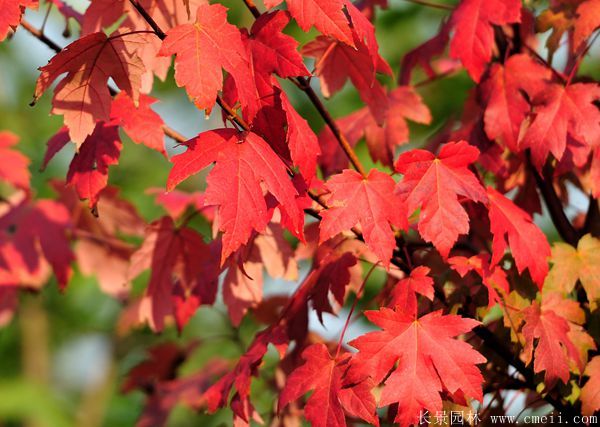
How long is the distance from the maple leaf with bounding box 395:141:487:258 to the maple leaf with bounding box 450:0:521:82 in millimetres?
289

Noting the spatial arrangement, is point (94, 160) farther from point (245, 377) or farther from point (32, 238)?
point (32, 238)

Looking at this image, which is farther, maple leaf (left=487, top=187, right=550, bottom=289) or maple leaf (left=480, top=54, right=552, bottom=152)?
maple leaf (left=480, top=54, right=552, bottom=152)

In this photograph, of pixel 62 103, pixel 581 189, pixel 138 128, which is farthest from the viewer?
pixel 581 189

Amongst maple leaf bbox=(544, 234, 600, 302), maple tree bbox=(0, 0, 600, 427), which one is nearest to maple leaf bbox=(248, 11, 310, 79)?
maple tree bbox=(0, 0, 600, 427)

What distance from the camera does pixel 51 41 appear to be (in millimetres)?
1766

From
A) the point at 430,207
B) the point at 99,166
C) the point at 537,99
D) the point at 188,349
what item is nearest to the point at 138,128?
the point at 99,166

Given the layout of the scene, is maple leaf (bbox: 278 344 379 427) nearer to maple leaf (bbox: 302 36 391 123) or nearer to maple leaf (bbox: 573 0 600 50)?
maple leaf (bbox: 302 36 391 123)

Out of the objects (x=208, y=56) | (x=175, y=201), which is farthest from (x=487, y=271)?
(x=175, y=201)

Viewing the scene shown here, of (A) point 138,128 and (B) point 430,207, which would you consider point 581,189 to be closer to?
(B) point 430,207

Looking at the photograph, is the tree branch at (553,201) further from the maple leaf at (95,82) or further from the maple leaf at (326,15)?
the maple leaf at (95,82)

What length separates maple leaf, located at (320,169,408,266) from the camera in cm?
147

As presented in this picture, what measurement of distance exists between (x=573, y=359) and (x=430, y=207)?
0.45 meters

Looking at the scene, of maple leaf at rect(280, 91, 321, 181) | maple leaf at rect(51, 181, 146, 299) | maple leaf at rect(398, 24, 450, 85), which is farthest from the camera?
maple leaf at rect(51, 181, 146, 299)

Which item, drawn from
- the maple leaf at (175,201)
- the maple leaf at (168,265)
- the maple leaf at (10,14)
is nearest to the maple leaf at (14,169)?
the maple leaf at (175,201)
